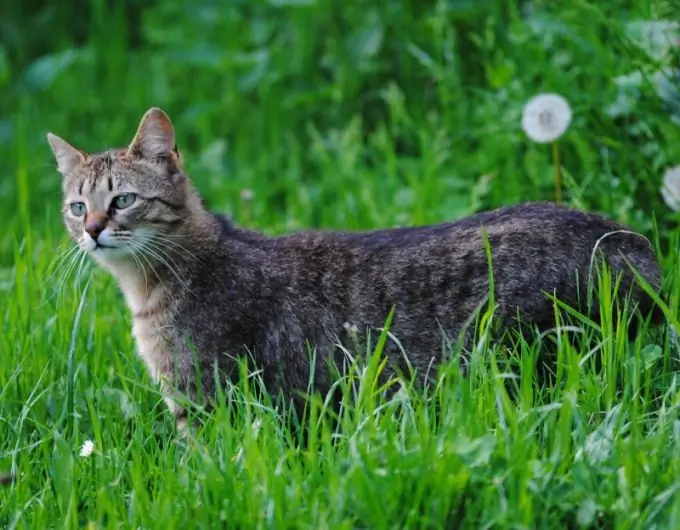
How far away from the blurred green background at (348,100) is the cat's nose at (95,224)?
1.73 meters

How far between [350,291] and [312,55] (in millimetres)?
3308

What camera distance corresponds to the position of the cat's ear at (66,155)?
14.8 feet

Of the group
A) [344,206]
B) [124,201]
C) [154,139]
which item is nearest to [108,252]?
[124,201]

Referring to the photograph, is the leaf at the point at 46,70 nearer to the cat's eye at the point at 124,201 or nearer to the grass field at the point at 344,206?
the grass field at the point at 344,206

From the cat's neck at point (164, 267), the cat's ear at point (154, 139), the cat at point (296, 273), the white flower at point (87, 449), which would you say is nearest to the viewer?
the white flower at point (87, 449)

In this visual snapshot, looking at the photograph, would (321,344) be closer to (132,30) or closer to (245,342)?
(245,342)

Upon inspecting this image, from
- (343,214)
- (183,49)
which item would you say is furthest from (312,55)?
(343,214)

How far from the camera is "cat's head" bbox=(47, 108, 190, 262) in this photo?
13.6 ft

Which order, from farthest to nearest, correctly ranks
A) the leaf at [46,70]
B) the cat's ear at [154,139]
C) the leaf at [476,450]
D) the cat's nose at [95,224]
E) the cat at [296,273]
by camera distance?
the leaf at [46,70]
the cat's ear at [154,139]
the cat's nose at [95,224]
the cat at [296,273]
the leaf at [476,450]

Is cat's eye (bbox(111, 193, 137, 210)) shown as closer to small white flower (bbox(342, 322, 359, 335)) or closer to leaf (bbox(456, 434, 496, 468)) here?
small white flower (bbox(342, 322, 359, 335))

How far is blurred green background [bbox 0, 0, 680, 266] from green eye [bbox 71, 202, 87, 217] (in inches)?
59.0

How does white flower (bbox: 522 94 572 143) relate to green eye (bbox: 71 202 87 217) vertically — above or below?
above

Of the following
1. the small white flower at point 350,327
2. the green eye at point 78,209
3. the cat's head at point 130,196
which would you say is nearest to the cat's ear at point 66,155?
the cat's head at point 130,196

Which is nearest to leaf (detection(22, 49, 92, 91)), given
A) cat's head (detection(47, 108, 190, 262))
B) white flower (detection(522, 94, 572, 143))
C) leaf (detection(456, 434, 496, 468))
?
cat's head (detection(47, 108, 190, 262))
